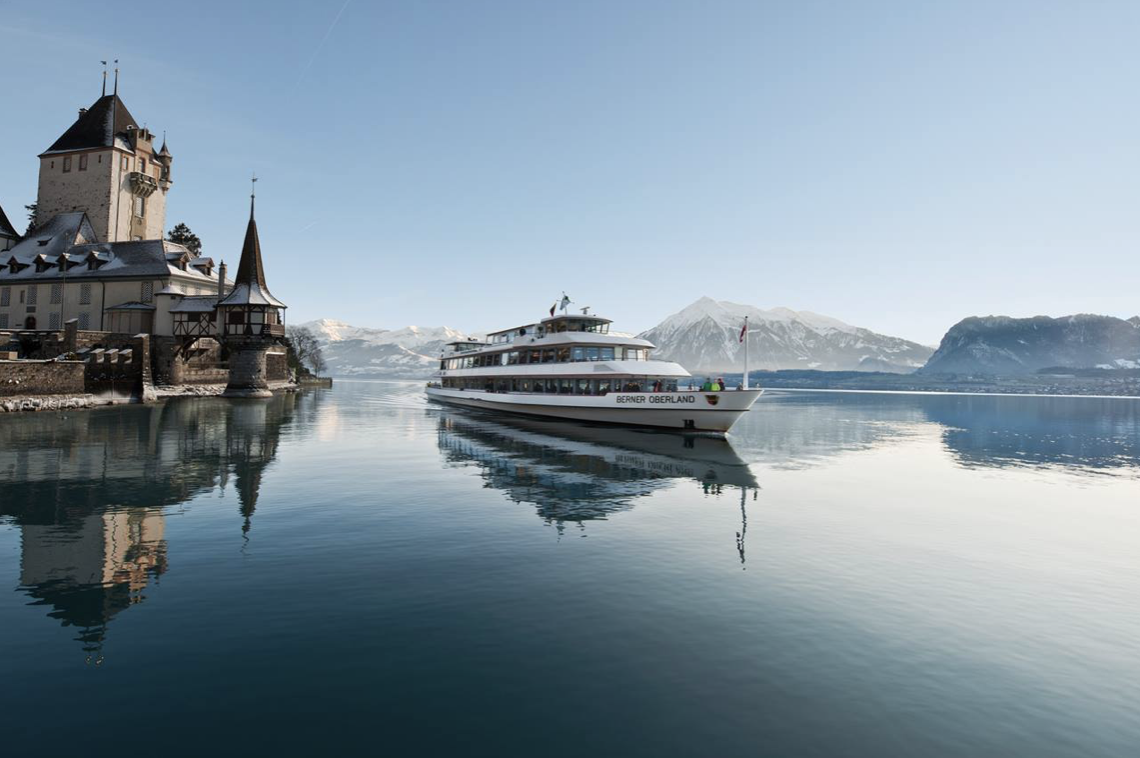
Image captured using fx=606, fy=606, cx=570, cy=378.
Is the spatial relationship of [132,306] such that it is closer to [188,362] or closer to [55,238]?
[188,362]

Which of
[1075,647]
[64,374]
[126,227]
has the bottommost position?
[1075,647]

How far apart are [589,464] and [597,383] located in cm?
1675

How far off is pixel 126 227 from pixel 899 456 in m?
86.9

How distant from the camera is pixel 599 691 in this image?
24.5ft

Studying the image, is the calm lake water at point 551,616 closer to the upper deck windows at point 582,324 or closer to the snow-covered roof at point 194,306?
the upper deck windows at point 582,324

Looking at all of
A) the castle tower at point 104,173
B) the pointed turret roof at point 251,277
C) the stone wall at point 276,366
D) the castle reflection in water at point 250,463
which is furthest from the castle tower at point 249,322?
the castle tower at point 104,173

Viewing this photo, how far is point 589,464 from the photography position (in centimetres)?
2722

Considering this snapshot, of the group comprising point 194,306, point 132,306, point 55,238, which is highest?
point 55,238

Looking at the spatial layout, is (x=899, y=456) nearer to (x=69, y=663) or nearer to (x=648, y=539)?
(x=648, y=539)

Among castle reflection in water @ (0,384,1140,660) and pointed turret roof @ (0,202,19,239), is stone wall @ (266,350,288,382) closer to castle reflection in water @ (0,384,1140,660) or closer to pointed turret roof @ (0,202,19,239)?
castle reflection in water @ (0,384,1140,660)

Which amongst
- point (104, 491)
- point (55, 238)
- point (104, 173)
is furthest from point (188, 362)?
point (104, 491)

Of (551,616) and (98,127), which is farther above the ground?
(98,127)

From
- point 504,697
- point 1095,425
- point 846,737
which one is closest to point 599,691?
point 504,697

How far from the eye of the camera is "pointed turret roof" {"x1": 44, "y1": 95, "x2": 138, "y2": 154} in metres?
73.6
